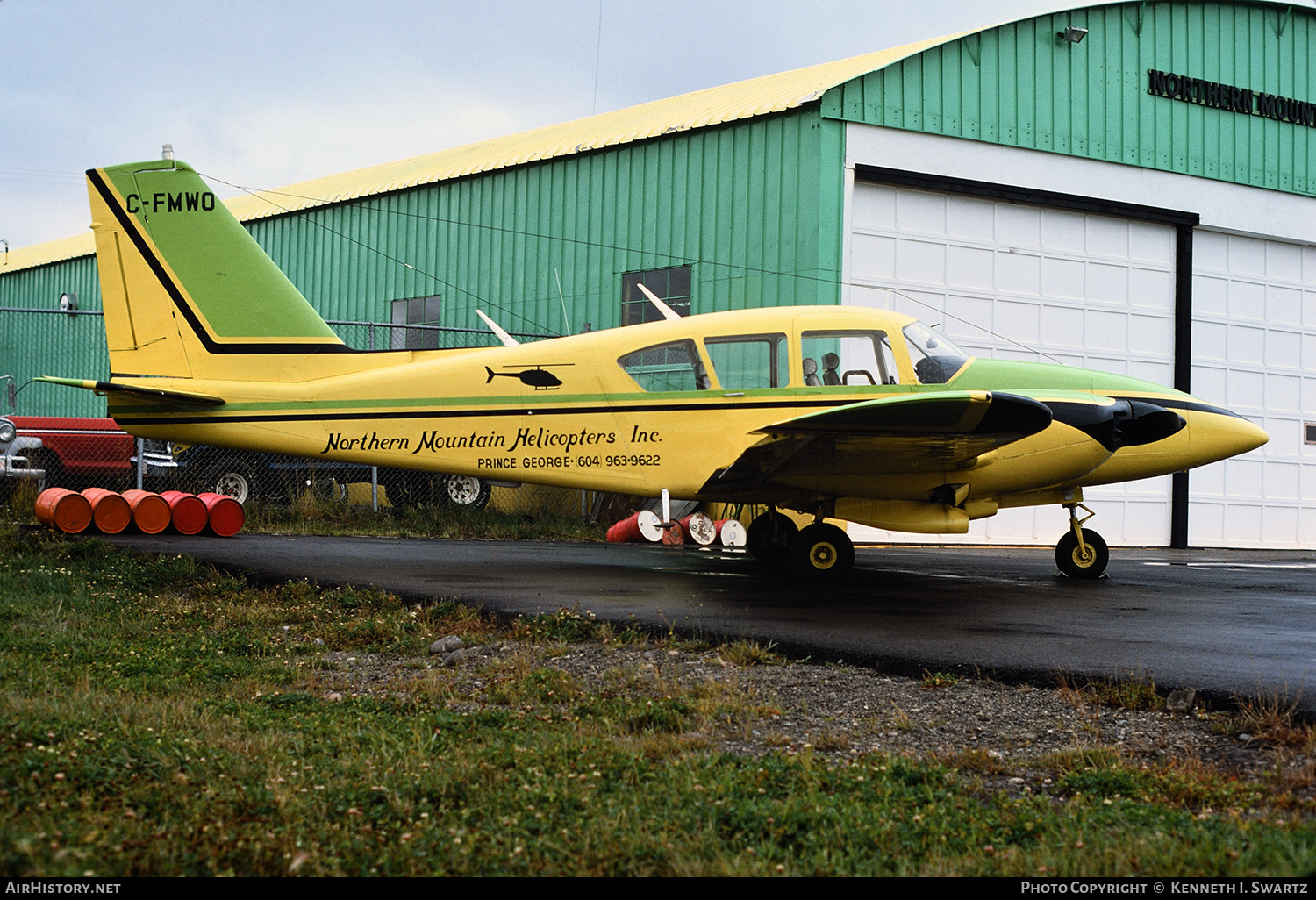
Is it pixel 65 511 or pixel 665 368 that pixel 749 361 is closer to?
pixel 665 368

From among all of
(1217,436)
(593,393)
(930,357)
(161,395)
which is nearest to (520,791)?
(593,393)

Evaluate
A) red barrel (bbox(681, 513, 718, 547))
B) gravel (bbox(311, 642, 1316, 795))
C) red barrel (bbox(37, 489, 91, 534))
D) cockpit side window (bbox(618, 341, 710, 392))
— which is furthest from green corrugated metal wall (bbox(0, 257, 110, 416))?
gravel (bbox(311, 642, 1316, 795))

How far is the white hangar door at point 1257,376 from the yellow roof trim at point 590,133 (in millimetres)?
7649

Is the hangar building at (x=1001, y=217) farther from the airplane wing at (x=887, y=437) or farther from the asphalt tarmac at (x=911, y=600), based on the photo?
the airplane wing at (x=887, y=437)

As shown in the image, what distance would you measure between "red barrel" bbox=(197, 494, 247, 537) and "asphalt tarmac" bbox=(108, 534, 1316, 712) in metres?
0.14

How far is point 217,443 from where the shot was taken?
33.1 ft

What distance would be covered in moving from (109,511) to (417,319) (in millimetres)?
12136

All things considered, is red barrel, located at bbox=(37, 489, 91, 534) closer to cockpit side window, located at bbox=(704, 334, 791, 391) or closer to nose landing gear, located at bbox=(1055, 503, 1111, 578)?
cockpit side window, located at bbox=(704, 334, 791, 391)

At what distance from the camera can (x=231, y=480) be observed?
17.9 meters

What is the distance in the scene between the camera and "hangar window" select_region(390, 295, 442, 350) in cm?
2297

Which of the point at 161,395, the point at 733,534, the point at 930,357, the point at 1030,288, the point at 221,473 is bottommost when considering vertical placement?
the point at 733,534

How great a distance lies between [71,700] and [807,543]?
688cm
